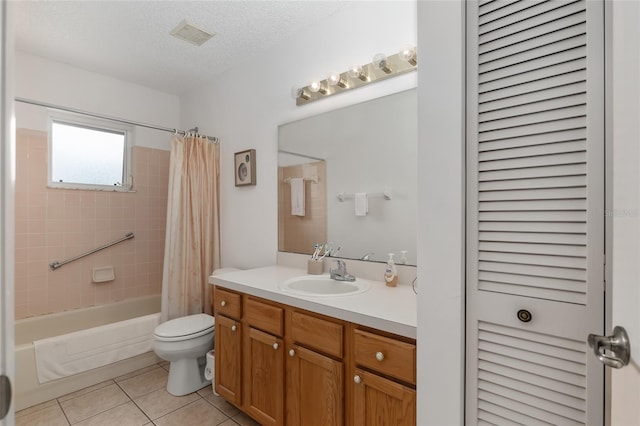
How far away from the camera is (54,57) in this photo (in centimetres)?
255

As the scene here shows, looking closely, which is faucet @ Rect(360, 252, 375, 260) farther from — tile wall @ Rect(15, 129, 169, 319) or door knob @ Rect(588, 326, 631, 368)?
tile wall @ Rect(15, 129, 169, 319)

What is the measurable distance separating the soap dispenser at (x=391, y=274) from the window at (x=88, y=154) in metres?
2.75

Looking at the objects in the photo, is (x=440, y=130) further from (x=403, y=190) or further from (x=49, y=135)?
(x=49, y=135)

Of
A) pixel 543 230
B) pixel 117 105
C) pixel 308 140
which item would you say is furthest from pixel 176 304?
pixel 543 230

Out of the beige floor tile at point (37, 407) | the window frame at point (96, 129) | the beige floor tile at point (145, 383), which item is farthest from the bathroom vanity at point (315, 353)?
the window frame at point (96, 129)

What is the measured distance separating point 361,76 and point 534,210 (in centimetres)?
139

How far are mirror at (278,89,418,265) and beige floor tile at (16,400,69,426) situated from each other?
176 centimetres

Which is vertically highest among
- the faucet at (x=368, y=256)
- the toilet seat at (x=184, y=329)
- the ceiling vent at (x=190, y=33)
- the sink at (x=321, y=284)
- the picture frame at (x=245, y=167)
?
the ceiling vent at (x=190, y=33)

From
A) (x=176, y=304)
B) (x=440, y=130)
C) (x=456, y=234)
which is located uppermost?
(x=440, y=130)

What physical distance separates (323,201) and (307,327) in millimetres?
929

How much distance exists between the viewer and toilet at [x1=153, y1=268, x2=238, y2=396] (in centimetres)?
207

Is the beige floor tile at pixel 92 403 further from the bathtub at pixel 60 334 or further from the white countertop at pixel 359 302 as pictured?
the white countertop at pixel 359 302

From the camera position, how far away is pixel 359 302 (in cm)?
134

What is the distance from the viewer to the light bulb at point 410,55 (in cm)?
160
